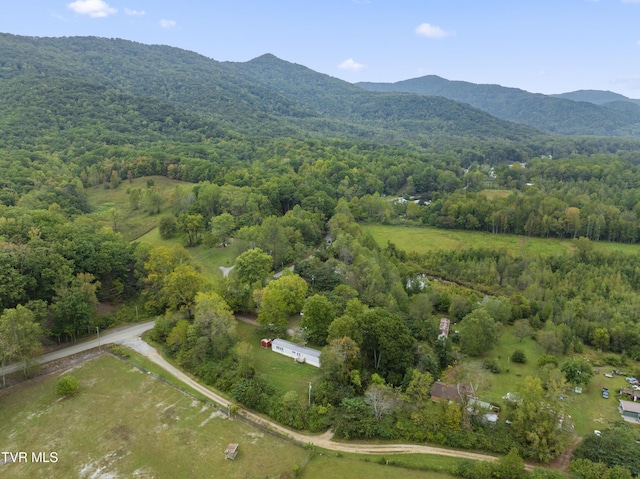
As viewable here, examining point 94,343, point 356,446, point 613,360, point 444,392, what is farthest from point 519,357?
point 94,343

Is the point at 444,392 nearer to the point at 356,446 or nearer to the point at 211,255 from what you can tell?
the point at 356,446

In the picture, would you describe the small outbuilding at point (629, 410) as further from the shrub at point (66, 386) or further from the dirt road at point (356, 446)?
the shrub at point (66, 386)

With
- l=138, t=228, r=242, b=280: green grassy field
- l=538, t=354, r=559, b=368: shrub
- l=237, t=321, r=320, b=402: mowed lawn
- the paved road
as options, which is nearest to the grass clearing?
l=237, t=321, r=320, b=402: mowed lawn

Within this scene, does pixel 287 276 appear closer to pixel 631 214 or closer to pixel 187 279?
pixel 187 279

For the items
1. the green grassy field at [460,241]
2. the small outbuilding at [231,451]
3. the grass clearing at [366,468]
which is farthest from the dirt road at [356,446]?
the green grassy field at [460,241]

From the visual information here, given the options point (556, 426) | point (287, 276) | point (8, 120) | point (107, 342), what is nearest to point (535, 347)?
point (556, 426)
